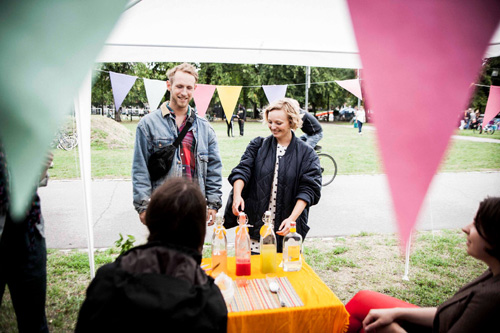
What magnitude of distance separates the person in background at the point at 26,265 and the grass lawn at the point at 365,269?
0.99m

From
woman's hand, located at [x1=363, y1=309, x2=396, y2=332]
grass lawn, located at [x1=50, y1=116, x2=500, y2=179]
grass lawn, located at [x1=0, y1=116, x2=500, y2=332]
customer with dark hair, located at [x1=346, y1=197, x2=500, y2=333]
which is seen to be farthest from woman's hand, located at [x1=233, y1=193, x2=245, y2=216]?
grass lawn, located at [x1=50, y1=116, x2=500, y2=179]

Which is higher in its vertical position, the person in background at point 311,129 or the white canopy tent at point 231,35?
the white canopy tent at point 231,35

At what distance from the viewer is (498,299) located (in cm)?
116

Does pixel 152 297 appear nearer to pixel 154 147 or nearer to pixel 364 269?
pixel 154 147

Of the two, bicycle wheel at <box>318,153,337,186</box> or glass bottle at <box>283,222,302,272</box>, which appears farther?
bicycle wheel at <box>318,153,337,186</box>

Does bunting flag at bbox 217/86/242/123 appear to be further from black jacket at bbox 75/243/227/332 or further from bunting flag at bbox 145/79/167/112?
black jacket at bbox 75/243/227/332

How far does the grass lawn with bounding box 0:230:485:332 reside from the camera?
2.98 meters

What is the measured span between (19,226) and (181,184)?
3.58 feet

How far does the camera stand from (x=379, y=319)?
157cm

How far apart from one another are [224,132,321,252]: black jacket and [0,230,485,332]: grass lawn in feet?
4.27

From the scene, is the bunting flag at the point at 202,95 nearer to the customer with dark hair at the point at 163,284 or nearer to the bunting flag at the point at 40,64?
the customer with dark hair at the point at 163,284

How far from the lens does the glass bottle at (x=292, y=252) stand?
1900mm

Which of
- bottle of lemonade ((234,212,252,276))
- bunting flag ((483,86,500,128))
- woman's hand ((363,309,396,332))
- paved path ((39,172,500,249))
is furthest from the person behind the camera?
paved path ((39,172,500,249))

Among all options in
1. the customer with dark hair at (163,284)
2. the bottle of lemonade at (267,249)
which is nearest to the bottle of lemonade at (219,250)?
the bottle of lemonade at (267,249)
